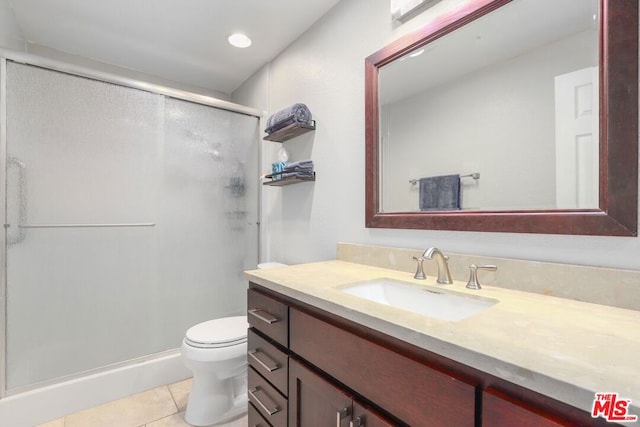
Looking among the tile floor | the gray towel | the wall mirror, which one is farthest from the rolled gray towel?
the tile floor

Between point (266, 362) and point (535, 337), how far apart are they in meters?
0.85

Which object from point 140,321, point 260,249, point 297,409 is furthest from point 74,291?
point 297,409

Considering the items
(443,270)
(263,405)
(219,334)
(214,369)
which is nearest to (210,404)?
(214,369)

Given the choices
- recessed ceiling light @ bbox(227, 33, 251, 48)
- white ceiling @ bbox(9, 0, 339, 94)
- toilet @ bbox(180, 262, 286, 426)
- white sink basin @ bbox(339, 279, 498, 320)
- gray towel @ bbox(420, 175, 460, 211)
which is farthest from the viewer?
recessed ceiling light @ bbox(227, 33, 251, 48)

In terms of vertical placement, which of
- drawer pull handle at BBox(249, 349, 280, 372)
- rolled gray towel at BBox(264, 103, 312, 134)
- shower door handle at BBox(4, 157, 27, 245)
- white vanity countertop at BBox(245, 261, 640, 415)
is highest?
rolled gray towel at BBox(264, 103, 312, 134)

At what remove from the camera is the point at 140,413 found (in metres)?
1.67

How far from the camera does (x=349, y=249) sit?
1543 mm

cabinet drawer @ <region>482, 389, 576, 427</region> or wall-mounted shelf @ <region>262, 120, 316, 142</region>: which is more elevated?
wall-mounted shelf @ <region>262, 120, 316, 142</region>

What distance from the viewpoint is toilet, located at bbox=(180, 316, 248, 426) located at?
1.52 meters

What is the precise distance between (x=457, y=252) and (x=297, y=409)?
30.8 inches

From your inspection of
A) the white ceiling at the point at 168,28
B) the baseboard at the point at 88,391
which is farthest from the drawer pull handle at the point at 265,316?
the white ceiling at the point at 168,28

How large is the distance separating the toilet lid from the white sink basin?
2.76 ft

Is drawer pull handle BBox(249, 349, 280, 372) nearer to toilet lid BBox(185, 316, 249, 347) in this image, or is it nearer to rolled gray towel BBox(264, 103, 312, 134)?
toilet lid BBox(185, 316, 249, 347)

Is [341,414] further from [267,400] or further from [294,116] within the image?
[294,116]
